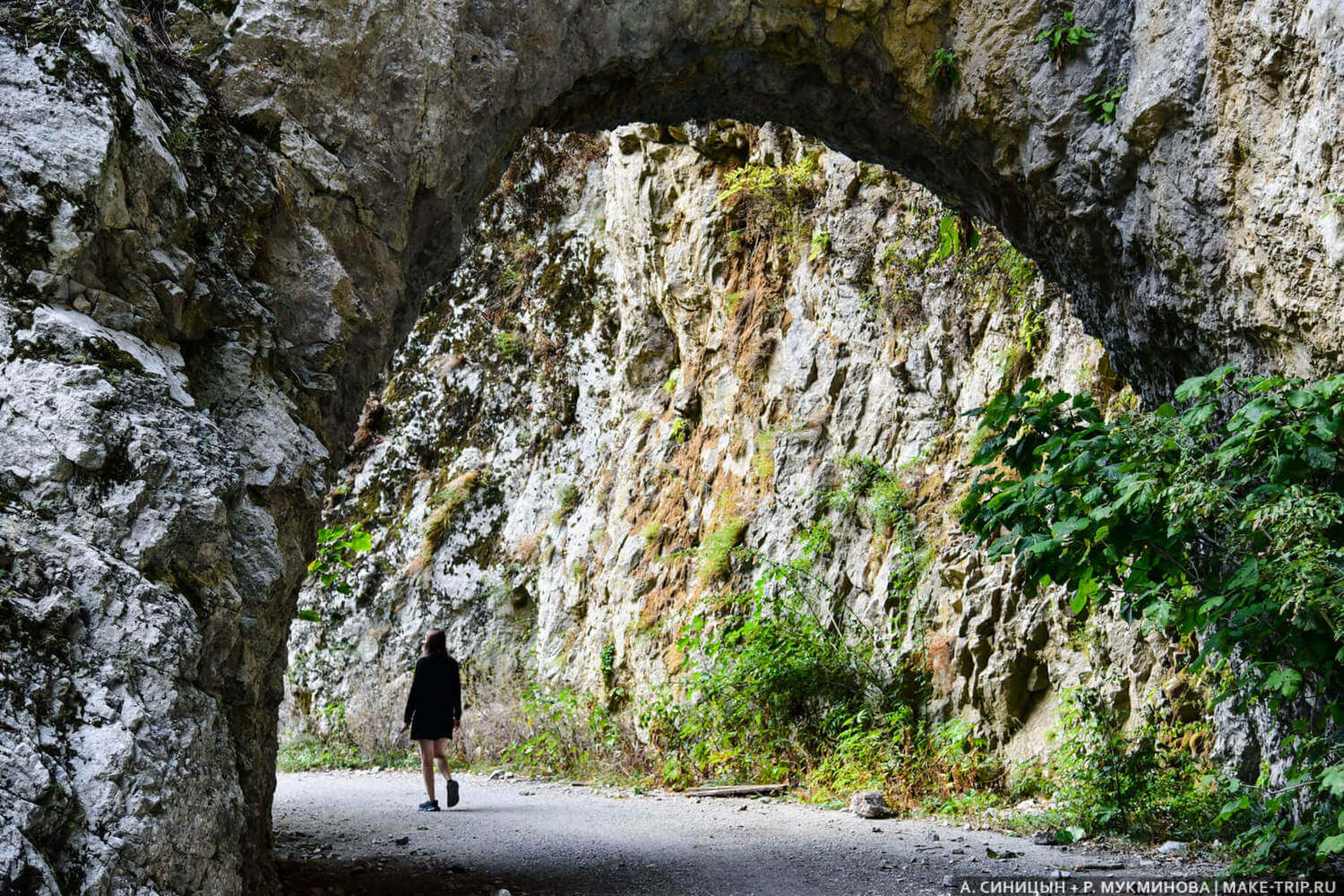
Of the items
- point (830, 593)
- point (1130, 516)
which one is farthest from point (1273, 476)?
point (830, 593)

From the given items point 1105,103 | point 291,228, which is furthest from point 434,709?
point 1105,103

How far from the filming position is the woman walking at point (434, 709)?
26.5 ft

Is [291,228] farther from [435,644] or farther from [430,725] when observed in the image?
[430,725]

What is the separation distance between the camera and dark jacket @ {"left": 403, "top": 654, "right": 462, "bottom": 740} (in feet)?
26.8

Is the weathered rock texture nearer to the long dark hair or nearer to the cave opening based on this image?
the cave opening

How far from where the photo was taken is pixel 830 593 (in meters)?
9.26

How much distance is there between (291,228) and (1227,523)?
4.76 metres

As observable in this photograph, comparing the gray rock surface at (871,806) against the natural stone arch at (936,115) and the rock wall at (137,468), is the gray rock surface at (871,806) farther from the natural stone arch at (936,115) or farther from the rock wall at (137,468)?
the rock wall at (137,468)

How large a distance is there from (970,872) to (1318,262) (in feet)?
11.8

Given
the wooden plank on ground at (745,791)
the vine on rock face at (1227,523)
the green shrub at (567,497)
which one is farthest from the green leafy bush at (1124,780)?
the green shrub at (567,497)

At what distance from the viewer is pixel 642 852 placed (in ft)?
19.1

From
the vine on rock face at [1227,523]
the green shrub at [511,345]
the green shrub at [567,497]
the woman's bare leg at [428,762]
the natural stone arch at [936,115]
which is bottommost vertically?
the woman's bare leg at [428,762]

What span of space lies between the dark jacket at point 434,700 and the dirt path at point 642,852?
0.72 m

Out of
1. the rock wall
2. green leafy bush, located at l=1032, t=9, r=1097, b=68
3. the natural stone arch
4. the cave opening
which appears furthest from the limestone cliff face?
the rock wall
